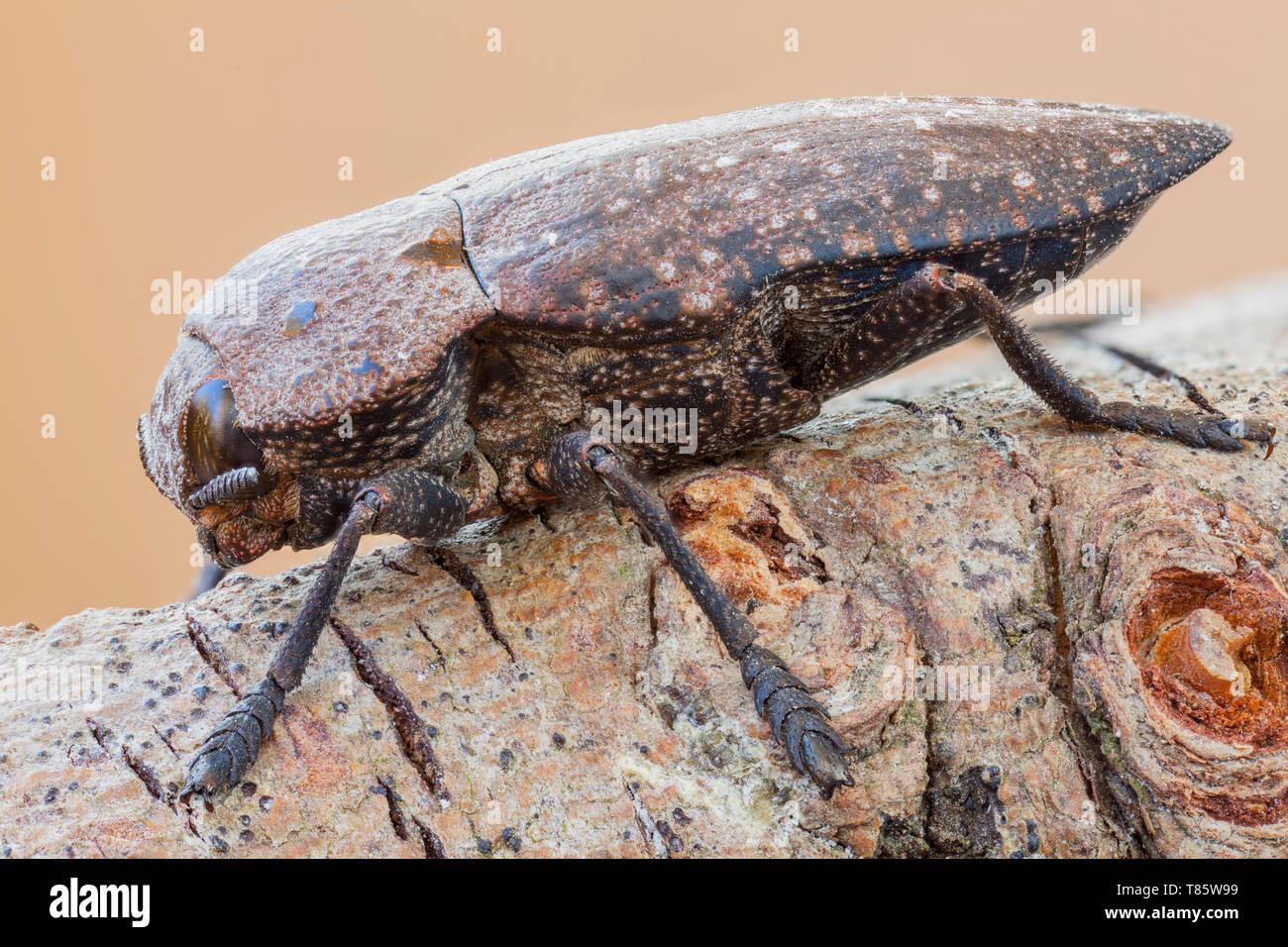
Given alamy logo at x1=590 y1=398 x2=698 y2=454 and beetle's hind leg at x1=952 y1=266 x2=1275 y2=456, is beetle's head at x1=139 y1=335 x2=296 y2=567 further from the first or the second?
beetle's hind leg at x1=952 y1=266 x2=1275 y2=456

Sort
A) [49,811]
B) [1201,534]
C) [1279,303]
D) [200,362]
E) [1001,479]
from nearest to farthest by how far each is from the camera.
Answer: [49,811]
[1201,534]
[1001,479]
[200,362]
[1279,303]

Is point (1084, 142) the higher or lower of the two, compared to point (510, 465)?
higher

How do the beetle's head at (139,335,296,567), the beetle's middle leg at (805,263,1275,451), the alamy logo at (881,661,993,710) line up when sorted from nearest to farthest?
the alamy logo at (881,661,993,710) < the beetle's middle leg at (805,263,1275,451) < the beetle's head at (139,335,296,567)

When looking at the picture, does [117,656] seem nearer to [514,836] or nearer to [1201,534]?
[514,836]

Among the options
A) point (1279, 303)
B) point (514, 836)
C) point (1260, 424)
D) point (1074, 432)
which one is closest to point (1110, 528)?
point (1074, 432)

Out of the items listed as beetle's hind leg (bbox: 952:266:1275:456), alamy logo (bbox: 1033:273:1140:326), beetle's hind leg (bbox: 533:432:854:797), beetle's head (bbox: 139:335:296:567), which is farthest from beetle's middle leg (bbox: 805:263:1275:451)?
beetle's head (bbox: 139:335:296:567)
